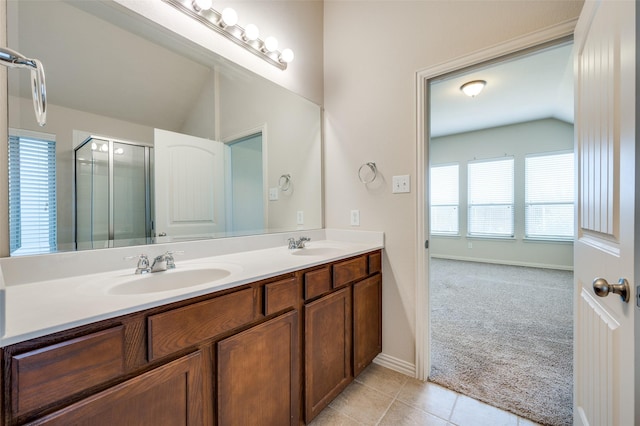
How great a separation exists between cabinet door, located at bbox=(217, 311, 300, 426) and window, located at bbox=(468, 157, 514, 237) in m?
5.26

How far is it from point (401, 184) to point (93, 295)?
63.1 inches

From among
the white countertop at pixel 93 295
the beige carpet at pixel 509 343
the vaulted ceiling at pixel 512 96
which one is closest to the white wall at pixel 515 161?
the vaulted ceiling at pixel 512 96

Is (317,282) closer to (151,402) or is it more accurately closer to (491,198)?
(151,402)

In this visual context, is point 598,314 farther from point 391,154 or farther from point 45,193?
point 45,193

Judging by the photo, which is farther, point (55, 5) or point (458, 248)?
point (458, 248)

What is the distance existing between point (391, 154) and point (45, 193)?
1735 millimetres

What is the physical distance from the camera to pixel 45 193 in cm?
100

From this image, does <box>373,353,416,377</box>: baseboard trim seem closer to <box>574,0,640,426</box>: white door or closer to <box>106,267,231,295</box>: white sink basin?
<box>574,0,640,426</box>: white door

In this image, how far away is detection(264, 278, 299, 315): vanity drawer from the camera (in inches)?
41.7

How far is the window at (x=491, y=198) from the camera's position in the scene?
16.4 feet

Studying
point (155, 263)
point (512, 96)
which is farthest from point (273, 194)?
point (512, 96)

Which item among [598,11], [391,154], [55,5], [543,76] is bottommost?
[391,154]

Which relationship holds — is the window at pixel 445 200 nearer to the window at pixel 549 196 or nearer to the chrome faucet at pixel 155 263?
the window at pixel 549 196

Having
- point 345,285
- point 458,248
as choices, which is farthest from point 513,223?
point 345,285
